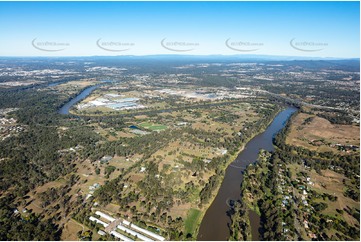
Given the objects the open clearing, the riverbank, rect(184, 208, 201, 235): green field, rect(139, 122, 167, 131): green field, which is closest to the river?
the riverbank

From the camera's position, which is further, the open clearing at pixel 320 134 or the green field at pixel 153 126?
the green field at pixel 153 126

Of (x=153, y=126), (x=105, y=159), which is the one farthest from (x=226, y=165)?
(x=153, y=126)

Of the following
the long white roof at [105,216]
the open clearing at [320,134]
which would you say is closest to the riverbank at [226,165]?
the open clearing at [320,134]

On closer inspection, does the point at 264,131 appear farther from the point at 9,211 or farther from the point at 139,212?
the point at 9,211

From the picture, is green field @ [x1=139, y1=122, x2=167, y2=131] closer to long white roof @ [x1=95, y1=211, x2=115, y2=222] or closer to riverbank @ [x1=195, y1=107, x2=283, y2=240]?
riverbank @ [x1=195, y1=107, x2=283, y2=240]

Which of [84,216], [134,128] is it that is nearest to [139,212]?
[84,216]

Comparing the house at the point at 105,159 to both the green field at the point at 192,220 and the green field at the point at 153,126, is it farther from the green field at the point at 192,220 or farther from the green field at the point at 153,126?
the green field at the point at 192,220

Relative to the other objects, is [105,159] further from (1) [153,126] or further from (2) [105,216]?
(1) [153,126]
